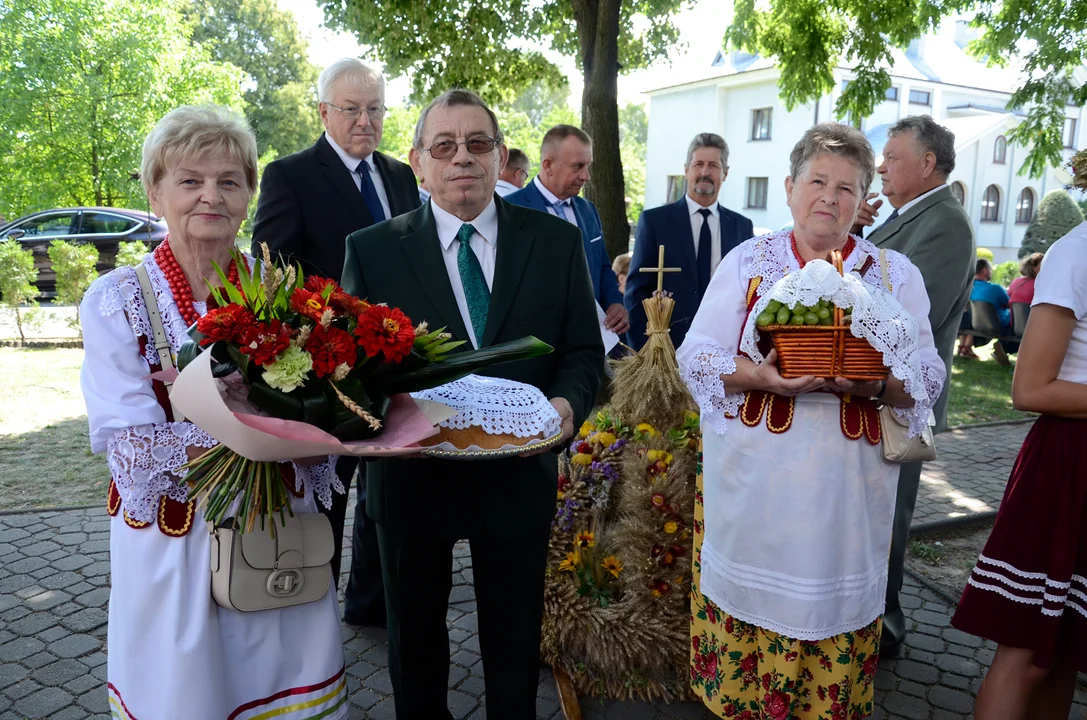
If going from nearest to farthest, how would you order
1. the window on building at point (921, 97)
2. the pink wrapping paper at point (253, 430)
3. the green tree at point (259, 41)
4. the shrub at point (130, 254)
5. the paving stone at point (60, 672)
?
the pink wrapping paper at point (253, 430), the paving stone at point (60, 672), the shrub at point (130, 254), the window on building at point (921, 97), the green tree at point (259, 41)

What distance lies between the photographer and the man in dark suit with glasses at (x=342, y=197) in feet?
11.9

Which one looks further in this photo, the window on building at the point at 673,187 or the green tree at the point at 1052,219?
the window on building at the point at 673,187

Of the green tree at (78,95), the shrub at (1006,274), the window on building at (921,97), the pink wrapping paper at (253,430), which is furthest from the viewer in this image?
the window on building at (921,97)

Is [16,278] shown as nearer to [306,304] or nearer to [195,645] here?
[195,645]

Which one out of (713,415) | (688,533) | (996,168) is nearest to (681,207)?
(688,533)

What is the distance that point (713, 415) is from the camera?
110 inches

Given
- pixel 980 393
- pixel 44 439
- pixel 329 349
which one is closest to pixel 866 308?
pixel 329 349

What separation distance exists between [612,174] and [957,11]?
5.89 metres

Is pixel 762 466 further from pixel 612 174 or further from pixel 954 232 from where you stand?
pixel 612 174

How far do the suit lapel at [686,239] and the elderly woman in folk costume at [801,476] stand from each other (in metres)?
2.61

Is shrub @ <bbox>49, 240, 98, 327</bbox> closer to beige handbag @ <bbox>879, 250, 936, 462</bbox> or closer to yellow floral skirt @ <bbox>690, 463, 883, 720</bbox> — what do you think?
yellow floral skirt @ <bbox>690, 463, 883, 720</bbox>

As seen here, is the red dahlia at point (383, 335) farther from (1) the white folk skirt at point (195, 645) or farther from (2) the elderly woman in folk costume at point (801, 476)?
(2) the elderly woman in folk costume at point (801, 476)

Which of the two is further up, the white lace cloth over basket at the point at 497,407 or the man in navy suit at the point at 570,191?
the man in navy suit at the point at 570,191

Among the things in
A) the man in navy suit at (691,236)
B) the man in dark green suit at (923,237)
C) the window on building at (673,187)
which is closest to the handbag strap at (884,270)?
the man in dark green suit at (923,237)
